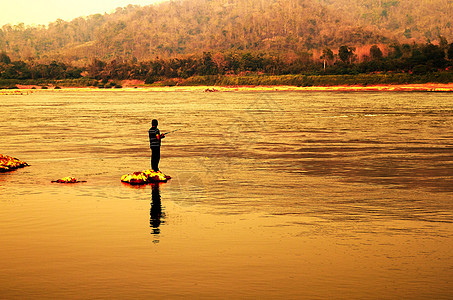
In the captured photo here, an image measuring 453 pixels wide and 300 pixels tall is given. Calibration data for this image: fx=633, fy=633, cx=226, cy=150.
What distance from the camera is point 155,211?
1706cm

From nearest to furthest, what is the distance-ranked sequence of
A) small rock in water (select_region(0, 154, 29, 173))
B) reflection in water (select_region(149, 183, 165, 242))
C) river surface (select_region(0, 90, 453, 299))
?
1. river surface (select_region(0, 90, 453, 299))
2. reflection in water (select_region(149, 183, 165, 242))
3. small rock in water (select_region(0, 154, 29, 173))

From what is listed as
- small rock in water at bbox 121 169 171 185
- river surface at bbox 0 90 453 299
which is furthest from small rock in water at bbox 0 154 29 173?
small rock in water at bbox 121 169 171 185

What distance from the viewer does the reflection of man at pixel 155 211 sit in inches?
600

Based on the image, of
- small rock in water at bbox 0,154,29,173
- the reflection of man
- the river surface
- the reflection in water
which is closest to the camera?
the river surface

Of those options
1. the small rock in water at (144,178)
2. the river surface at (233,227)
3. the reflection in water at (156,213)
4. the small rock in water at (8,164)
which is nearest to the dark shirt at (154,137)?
the small rock in water at (144,178)

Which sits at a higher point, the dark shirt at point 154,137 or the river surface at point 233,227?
the dark shirt at point 154,137

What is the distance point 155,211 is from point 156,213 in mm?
258

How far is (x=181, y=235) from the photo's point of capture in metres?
14.2

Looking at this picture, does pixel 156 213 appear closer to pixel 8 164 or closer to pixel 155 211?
pixel 155 211

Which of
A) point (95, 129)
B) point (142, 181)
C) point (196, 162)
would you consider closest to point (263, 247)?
point (142, 181)

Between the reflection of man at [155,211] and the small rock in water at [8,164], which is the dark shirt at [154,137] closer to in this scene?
the reflection of man at [155,211]

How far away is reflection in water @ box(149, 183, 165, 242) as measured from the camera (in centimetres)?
1504

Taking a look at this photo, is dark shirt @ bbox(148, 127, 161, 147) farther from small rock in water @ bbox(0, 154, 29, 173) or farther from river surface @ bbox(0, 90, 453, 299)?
small rock in water @ bbox(0, 154, 29, 173)

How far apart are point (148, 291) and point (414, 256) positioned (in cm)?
541
